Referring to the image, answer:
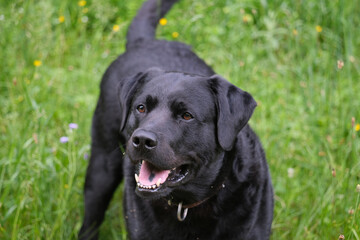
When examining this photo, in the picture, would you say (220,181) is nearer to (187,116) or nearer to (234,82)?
(187,116)

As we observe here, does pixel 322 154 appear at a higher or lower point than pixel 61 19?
lower

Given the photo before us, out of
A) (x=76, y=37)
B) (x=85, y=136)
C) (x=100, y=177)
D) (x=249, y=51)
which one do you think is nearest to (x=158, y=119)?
(x=100, y=177)

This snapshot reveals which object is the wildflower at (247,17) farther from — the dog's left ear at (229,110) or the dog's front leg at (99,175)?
the dog's left ear at (229,110)

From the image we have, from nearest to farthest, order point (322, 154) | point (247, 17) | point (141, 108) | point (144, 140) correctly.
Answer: point (144, 140), point (141, 108), point (322, 154), point (247, 17)

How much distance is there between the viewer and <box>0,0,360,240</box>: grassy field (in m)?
3.12

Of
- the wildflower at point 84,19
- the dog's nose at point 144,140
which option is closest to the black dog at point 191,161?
the dog's nose at point 144,140

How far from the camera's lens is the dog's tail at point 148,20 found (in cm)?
384

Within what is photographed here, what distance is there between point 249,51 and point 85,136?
5.87ft

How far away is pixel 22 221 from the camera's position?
10.4 ft

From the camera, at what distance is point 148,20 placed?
12.7ft

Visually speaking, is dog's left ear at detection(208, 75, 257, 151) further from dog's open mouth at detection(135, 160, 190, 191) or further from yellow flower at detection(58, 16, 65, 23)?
yellow flower at detection(58, 16, 65, 23)

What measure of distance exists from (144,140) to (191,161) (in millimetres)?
326

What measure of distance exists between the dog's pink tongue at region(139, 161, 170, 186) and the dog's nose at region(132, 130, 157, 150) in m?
0.20

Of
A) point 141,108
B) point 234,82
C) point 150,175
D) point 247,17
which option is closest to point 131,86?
point 141,108
